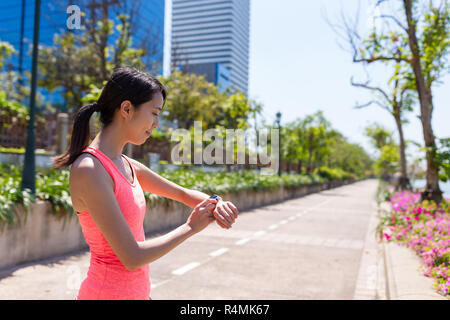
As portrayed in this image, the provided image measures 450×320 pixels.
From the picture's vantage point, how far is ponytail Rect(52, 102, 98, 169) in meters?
1.60

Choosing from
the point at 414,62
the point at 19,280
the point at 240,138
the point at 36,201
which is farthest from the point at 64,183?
the point at 240,138

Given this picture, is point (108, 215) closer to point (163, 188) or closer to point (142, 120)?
point (142, 120)

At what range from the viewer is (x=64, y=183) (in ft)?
24.2

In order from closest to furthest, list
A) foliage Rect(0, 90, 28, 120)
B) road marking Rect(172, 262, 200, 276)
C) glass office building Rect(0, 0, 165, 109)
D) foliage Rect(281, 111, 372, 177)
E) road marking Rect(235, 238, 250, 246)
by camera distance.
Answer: road marking Rect(172, 262, 200, 276), road marking Rect(235, 238, 250, 246), foliage Rect(0, 90, 28, 120), glass office building Rect(0, 0, 165, 109), foliage Rect(281, 111, 372, 177)

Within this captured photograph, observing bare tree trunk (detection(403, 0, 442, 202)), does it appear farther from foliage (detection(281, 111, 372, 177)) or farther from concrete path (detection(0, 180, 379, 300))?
foliage (detection(281, 111, 372, 177))

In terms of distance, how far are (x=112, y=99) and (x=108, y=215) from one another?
1.60 ft

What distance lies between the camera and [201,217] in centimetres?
152

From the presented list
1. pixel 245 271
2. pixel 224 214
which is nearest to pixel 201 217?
pixel 224 214

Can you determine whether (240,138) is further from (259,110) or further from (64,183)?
(64,183)

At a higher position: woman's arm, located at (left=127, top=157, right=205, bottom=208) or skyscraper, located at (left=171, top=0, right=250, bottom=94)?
skyscraper, located at (left=171, top=0, right=250, bottom=94)

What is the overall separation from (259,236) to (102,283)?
28.3 ft

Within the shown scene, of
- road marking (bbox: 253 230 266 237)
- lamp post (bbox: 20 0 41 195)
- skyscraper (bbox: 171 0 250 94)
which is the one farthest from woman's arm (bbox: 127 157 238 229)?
road marking (bbox: 253 230 266 237)

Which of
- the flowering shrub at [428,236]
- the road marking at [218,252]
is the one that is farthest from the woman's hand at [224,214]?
the road marking at [218,252]

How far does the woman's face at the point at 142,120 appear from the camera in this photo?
63.1 inches
